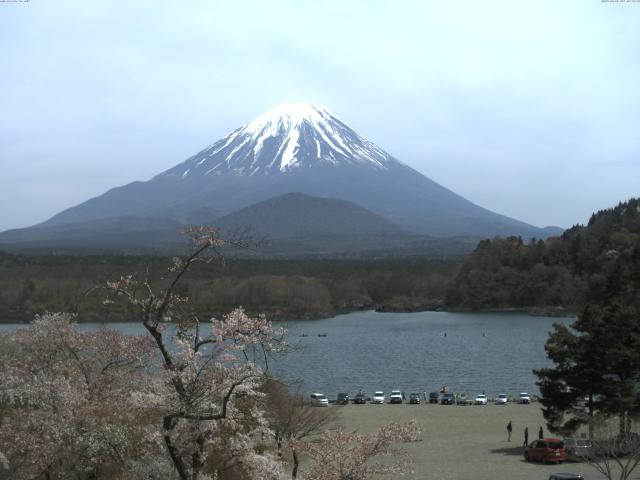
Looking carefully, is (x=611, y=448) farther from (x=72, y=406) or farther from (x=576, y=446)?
(x=72, y=406)

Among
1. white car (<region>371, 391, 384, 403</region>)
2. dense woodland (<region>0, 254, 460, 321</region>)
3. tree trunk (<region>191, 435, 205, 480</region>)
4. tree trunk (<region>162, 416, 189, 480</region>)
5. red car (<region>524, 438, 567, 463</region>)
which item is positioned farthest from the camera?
dense woodland (<region>0, 254, 460, 321</region>)

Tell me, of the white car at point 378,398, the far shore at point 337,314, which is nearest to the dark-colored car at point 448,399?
the white car at point 378,398

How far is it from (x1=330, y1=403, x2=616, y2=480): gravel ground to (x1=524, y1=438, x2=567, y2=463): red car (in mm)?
160

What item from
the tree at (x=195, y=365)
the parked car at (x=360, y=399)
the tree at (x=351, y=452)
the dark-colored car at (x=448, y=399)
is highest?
the tree at (x=195, y=365)

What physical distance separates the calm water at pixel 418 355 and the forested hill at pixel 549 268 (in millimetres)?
8575

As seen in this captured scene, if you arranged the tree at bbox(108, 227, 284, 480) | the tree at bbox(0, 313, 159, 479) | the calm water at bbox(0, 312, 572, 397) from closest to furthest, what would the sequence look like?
the tree at bbox(108, 227, 284, 480) < the tree at bbox(0, 313, 159, 479) < the calm water at bbox(0, 312, 572, 397)

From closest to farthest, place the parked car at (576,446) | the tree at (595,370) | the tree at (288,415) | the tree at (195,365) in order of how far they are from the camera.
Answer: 1. the tree at (195,365)
2. the tree at (288,415)
3. the parked car at (576,446)
4. the tree at (595,370)

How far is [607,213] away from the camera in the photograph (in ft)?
255

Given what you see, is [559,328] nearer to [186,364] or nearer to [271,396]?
[271,396]

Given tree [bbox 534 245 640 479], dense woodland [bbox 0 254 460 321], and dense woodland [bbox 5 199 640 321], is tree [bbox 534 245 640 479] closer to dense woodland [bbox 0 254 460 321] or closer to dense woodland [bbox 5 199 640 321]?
dense woodland [bbox 0 254 460 321]

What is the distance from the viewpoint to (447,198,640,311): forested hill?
2798 inches

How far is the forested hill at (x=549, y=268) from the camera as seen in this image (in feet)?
233

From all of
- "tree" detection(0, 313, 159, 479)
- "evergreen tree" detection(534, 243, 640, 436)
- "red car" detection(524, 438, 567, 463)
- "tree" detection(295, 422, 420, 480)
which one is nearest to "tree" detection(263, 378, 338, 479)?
"tree" detection(0, 313, 159, 479)

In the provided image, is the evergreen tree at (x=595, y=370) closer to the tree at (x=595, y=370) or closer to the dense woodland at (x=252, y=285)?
the tree at (x=595, y=370)
